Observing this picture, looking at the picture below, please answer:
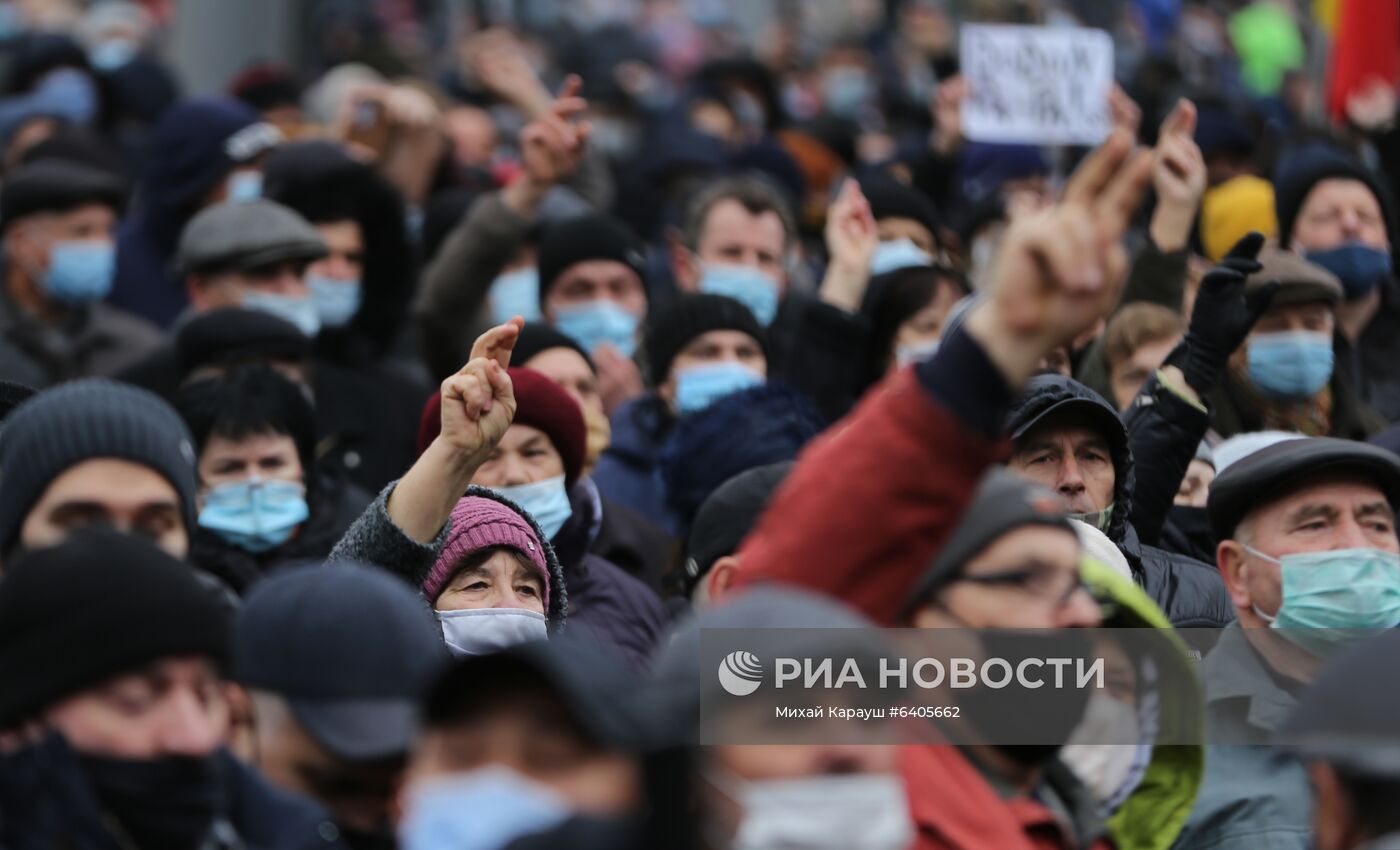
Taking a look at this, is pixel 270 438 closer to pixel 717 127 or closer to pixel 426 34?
pixel 717 127

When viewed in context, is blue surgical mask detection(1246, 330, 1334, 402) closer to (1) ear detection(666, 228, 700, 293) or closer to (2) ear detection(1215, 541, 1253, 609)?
Result: (2) ear detection(1215, 541, 1253, 609)

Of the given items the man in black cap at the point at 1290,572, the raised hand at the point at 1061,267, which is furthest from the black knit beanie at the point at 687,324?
the raised hand at the point at 1061,267

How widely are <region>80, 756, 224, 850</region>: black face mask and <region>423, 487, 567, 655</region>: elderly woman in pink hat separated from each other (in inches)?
66.2

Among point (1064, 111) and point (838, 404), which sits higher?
point (1064, 111)

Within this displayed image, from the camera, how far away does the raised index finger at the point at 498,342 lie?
5.07 meters

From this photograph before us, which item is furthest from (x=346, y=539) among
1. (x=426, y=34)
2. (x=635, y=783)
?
(x=426, y=34)

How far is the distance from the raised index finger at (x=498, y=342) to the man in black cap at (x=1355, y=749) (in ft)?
7.35

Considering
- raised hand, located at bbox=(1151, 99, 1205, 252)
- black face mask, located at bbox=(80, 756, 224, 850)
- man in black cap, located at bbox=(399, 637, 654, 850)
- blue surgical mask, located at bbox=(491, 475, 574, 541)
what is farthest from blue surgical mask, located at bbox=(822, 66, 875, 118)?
man in black cap, located at bbox=(399, 637, 654, 850)

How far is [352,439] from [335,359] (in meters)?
1.08

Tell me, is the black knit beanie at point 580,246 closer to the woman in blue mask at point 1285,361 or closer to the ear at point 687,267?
the ear at point 687,267

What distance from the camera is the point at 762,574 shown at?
362 cm

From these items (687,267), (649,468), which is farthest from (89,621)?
(687,267)

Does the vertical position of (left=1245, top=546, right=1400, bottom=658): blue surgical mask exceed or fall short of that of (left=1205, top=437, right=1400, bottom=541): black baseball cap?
it falls short

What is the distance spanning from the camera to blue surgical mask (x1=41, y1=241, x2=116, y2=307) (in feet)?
28.1
